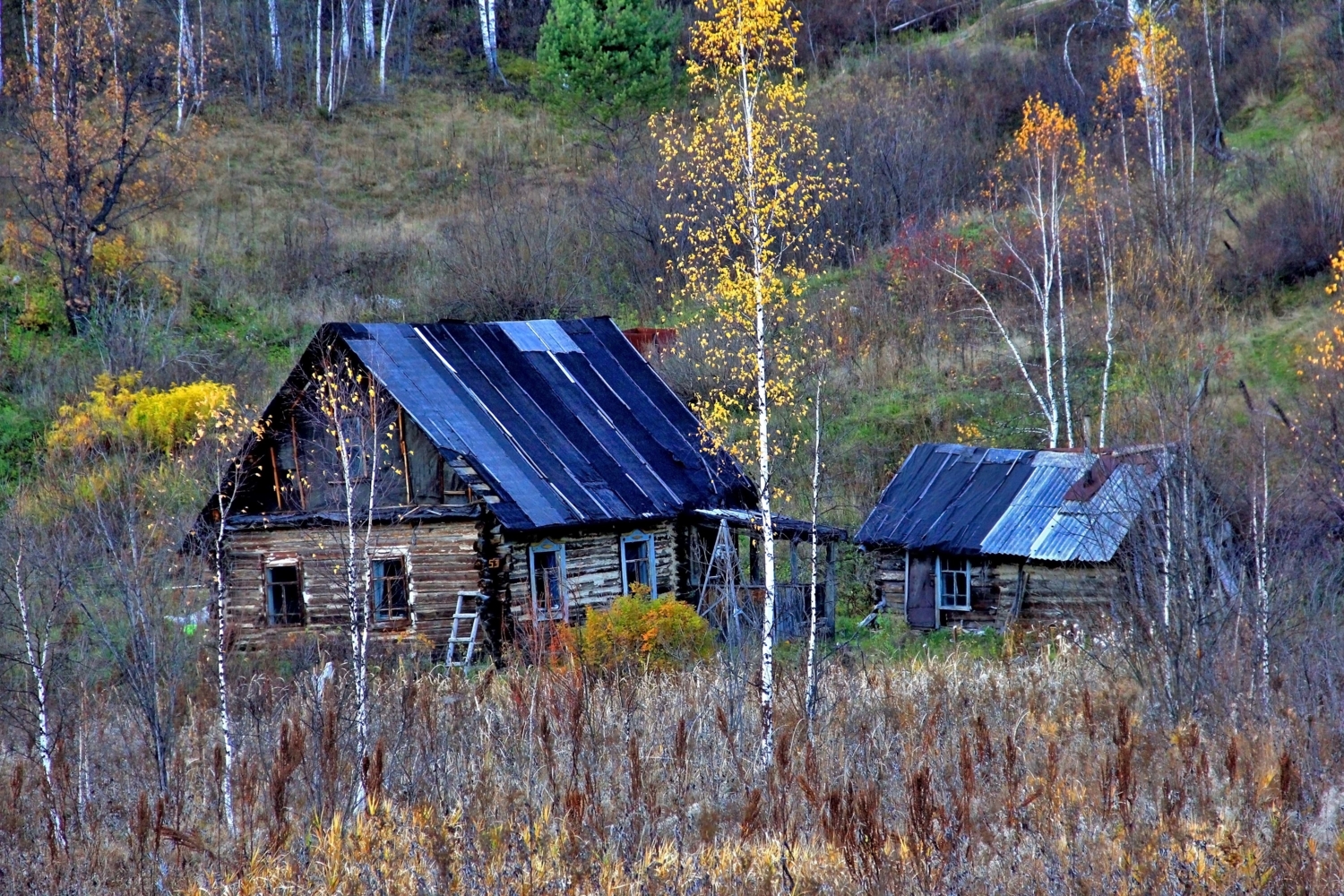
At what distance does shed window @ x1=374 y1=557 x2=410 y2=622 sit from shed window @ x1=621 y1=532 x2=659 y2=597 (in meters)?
3.73

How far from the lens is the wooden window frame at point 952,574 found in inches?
907

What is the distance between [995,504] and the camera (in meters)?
23.0

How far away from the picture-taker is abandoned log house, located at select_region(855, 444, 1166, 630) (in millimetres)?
21516

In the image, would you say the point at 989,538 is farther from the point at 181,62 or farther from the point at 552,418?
the point at 181,62

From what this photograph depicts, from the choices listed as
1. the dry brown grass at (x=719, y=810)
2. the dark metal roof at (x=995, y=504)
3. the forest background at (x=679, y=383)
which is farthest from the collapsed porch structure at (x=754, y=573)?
the dry brown grass at (x=719, y=810)

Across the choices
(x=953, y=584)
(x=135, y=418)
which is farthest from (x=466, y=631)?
(x=135, y=418)

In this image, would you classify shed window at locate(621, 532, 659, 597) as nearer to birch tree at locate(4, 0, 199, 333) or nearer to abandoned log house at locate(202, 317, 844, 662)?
abandoned log house at locate(202, 317, 844, 662)

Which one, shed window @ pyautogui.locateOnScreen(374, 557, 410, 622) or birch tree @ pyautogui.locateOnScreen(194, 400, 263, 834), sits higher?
birch tree @ pyautogui.locateOnScreen(194, 400, 263, 834)

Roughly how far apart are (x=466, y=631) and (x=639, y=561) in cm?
332

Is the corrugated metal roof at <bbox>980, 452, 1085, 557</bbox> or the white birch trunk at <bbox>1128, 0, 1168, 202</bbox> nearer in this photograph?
the corrugated metal roof at <bbox>980, 452, 1085, 557</bbox>

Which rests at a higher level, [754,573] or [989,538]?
[989,538]

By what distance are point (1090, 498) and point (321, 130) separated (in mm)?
33121

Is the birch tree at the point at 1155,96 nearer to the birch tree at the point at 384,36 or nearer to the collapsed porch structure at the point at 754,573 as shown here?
the collapsed porch structure at the point at 754,573

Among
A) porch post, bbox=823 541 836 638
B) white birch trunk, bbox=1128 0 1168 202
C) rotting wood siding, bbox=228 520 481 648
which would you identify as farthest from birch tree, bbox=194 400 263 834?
white birch trunk, bbox=1128 0 1168 202
